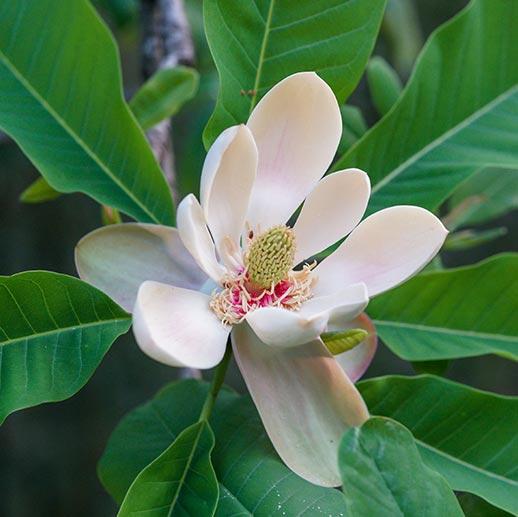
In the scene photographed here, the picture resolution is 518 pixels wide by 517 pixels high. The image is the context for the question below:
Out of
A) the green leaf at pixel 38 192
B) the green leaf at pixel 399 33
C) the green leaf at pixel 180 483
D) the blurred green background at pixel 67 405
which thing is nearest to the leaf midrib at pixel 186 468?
the green leaf at pixel 180 483

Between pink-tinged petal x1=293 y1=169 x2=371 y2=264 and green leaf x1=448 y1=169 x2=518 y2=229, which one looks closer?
pink-tinged petal x1=293 y1=169 x2=371 y2=264

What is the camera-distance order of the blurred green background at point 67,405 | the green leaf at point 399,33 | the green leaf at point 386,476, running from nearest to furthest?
the green leaf at point 386,476 < the green leaf at point 399,33 < the blurred green background at point 67,405

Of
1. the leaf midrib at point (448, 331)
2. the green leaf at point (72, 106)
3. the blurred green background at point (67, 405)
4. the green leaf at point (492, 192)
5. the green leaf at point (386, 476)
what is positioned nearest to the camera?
the green leaf at point (386, 476)

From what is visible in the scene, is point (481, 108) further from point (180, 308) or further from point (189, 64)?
point (189, 64)

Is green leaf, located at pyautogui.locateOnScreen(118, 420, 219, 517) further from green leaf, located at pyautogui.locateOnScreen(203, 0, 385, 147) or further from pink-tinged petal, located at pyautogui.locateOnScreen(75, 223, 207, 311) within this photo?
green leaf, located at pyautogui.locateOnScreen(203, 0, 385, 147)

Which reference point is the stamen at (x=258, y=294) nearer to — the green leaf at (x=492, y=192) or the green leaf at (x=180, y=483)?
the green leaf at (x=180, y=483)

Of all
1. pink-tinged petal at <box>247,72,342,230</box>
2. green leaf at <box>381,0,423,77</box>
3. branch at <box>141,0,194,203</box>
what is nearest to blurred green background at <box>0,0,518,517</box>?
green leaf at <box>381,0,423,77</box>
